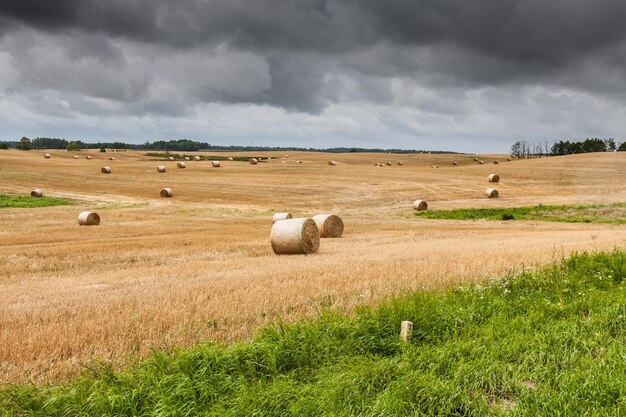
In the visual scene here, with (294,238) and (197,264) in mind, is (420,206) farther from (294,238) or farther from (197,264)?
(197,264)

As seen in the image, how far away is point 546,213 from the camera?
124 ft

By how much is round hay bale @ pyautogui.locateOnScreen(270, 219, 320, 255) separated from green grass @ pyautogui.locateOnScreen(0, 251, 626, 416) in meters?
10.9

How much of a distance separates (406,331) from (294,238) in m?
12.0

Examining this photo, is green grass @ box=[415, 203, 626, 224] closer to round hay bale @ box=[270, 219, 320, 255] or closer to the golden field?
the golden field

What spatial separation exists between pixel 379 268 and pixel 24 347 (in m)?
7.90

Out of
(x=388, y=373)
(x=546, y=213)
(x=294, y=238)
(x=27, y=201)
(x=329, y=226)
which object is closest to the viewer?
(x=388, y=373)

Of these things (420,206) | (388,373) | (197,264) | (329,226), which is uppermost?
(388,373)

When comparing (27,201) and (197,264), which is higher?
(197,264)

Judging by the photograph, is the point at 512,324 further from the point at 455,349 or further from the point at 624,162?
the point at 624,162

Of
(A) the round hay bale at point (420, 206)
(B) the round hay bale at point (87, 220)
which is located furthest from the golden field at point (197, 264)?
(A) the round hay bale at point (420, 206)

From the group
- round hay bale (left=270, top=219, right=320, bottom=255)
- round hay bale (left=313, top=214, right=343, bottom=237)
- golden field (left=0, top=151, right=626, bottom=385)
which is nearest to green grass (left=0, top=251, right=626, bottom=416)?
golden field (left=0, top=151, right=626, bottom=385)

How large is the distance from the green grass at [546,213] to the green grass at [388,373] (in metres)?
31.1

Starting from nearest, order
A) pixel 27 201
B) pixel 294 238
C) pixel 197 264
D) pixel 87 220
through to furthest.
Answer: pixel 197 264 < pixel 294 238 < pixel 87 220 < pixel 27 201

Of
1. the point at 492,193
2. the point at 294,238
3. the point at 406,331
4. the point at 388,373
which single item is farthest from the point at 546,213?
the point at 388,373
